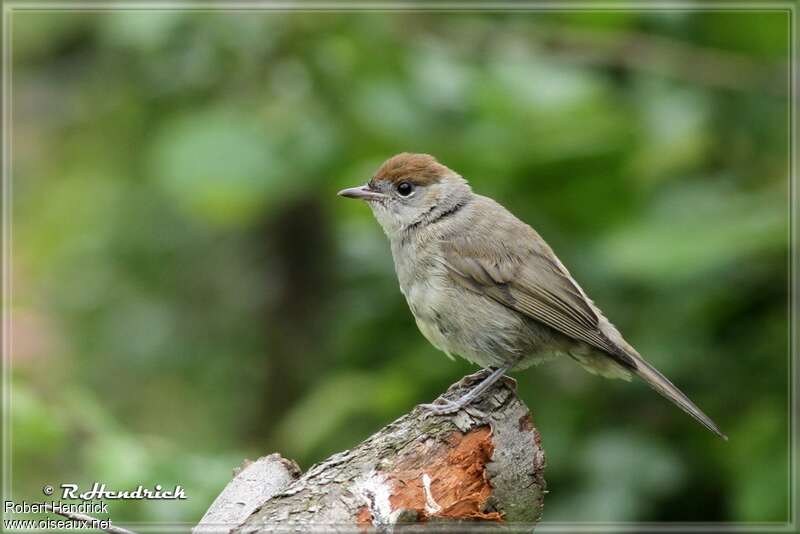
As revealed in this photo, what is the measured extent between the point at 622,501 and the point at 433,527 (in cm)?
248

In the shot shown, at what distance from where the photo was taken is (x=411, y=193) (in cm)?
473

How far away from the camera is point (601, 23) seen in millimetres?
5910

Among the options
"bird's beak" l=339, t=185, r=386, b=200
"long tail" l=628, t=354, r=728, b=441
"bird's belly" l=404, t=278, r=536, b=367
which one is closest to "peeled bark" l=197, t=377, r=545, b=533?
"bird's belly" l=404, t=278, r=536, b=367

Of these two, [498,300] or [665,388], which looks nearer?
[665,388]

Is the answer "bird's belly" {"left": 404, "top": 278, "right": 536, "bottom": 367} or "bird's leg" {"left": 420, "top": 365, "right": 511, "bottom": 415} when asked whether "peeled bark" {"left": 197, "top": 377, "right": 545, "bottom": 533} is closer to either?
"bird's leg" {"left": 420, "top": 365, "right": 511, "bottom": 415}

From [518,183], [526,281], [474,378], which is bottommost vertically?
[474,378]

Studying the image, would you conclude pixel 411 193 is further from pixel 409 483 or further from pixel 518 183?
pixel 409 483

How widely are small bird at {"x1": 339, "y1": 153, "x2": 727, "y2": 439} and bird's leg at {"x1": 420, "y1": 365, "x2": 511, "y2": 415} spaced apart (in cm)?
2

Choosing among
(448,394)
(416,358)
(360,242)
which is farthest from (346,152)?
(448,394)

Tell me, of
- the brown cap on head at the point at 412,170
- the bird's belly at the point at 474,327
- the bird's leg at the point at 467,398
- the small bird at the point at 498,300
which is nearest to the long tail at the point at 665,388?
the small bird at the point at 498,300

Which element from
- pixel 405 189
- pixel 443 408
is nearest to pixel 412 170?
pixel 405 189

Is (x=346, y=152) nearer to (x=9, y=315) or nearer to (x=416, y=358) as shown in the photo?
(x=416, y=358)

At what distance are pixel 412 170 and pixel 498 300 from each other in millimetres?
835

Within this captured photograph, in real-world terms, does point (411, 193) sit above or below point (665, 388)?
above
